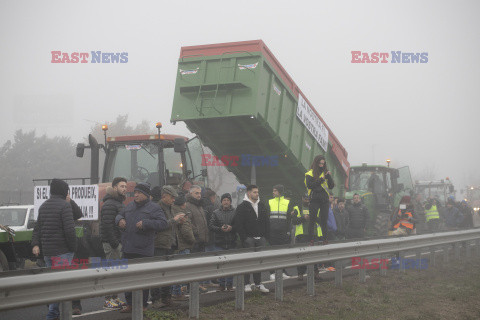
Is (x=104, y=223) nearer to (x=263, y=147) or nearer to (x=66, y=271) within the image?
(x=66, y=271)

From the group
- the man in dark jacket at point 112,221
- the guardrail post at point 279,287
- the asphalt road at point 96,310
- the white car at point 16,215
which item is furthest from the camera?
the white car at point 16,215

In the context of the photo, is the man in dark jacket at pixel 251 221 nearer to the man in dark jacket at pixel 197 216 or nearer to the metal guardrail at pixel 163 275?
the man in dark jacket at pixel 197 216

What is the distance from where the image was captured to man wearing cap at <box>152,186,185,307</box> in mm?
7991

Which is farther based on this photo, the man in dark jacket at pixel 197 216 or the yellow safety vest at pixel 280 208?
the yellow safety vest at pixel 280 208

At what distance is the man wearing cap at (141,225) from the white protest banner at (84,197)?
6.26 feet

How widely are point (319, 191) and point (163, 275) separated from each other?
4.53 metres

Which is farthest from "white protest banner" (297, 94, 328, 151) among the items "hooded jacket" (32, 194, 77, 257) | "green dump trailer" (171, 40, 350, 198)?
Answer: "hooded jacket" (32, 194, 77, 257)

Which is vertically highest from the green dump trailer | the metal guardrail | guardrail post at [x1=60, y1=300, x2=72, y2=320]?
the green dump trailer

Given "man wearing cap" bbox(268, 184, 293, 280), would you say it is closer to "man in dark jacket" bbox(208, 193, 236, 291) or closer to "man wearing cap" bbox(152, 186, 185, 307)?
"man in dark jacket" bbox(208, 193, 236, 291)

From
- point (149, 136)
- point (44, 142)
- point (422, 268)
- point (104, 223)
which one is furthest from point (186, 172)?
point (44, 142)

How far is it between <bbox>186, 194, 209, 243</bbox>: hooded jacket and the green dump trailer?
8.96ft

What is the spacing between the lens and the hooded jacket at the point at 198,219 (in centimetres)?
989

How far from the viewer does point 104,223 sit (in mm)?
8430

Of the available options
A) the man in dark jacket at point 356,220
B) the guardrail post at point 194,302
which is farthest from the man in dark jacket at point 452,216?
the guardrail post at point 194,302
